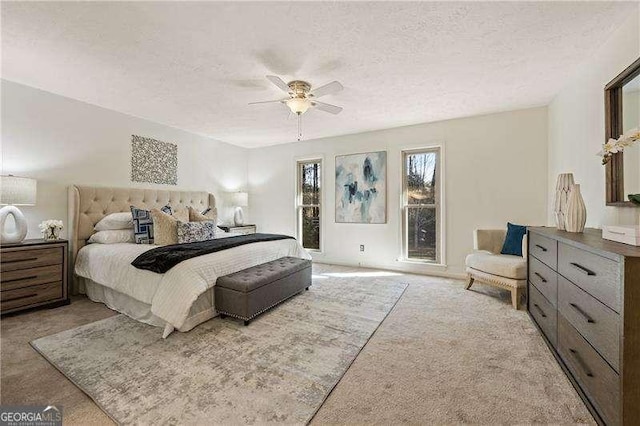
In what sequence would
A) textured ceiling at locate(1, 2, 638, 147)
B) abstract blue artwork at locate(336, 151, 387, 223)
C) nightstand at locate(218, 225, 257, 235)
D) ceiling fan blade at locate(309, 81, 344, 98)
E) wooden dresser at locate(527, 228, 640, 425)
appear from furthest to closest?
nightstand at locate(218, 225, 257, 235) < abstract blue artwork at locate(336, 151, 387, 223) < ceiling fan blade at locate(309, 81, 344, 98) < textured ceiling at locate(1, 2, 638, 147) < wooden dresser at locate(527, 228, 640, 425)

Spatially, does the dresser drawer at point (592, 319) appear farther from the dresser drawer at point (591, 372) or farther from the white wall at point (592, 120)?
the white wall at point (592, 120)

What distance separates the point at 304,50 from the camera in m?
2.17

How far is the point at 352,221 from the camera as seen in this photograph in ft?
15.8

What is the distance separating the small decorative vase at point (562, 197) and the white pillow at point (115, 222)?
465 centimetres

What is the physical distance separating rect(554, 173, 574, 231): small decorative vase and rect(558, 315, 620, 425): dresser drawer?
87cm

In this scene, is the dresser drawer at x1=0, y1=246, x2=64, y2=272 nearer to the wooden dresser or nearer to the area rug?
the area rug

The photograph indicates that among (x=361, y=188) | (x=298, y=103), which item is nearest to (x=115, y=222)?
(x=298, y=103)

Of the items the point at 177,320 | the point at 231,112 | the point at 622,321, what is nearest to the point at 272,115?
the point at 231,112

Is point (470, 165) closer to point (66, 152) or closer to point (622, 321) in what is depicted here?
point (622, 321)

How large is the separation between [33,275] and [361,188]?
14.1 feet

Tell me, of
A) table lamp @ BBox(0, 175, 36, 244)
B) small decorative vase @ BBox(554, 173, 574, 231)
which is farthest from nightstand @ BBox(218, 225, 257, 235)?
small decorative vase @ BBox(554, 173, 574, 231)

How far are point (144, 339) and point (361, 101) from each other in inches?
130

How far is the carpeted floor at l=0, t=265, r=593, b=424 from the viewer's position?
1.40 metres

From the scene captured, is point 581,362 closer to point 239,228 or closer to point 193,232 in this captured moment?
point 193,232
